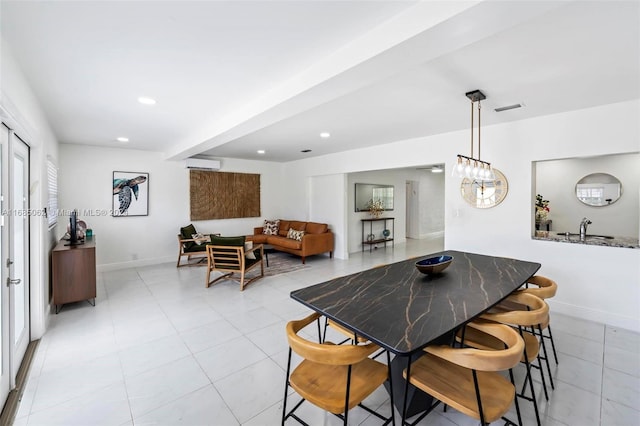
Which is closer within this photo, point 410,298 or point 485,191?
point 410,298

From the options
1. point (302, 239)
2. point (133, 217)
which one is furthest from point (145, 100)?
point (302, 239)

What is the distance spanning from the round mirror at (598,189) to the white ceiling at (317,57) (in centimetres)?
302

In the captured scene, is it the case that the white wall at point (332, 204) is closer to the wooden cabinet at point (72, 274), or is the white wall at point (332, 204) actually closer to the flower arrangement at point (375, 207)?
the flower arrangement at point (375, 207)

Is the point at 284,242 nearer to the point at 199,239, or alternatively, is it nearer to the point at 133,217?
the point at 199,239

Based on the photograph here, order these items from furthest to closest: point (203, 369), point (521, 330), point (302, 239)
→ 1. point (302, 239)
2. point (203, 369)
3. point (521, 330)

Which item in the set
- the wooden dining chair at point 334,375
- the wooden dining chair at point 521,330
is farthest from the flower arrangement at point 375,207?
the wooden dining chair at point 334,375

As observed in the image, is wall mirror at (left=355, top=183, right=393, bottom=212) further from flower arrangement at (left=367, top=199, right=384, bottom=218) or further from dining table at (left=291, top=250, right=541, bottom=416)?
dining table at (left=291, top=250, right=541, bottom=416)

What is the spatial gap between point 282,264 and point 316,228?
1.26 m

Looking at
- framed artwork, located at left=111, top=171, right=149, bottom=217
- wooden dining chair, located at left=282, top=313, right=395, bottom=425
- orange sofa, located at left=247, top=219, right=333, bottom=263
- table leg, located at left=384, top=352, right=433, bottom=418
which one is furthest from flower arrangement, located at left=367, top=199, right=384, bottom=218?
wooden dining chair, located at left=282, top=313, right=395, bottom=425

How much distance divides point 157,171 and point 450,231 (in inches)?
230

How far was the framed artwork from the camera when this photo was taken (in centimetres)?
551

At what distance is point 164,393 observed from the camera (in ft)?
6.64

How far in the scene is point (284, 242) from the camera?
6531 millimetres

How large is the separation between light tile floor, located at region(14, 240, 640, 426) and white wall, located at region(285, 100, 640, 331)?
29cm
